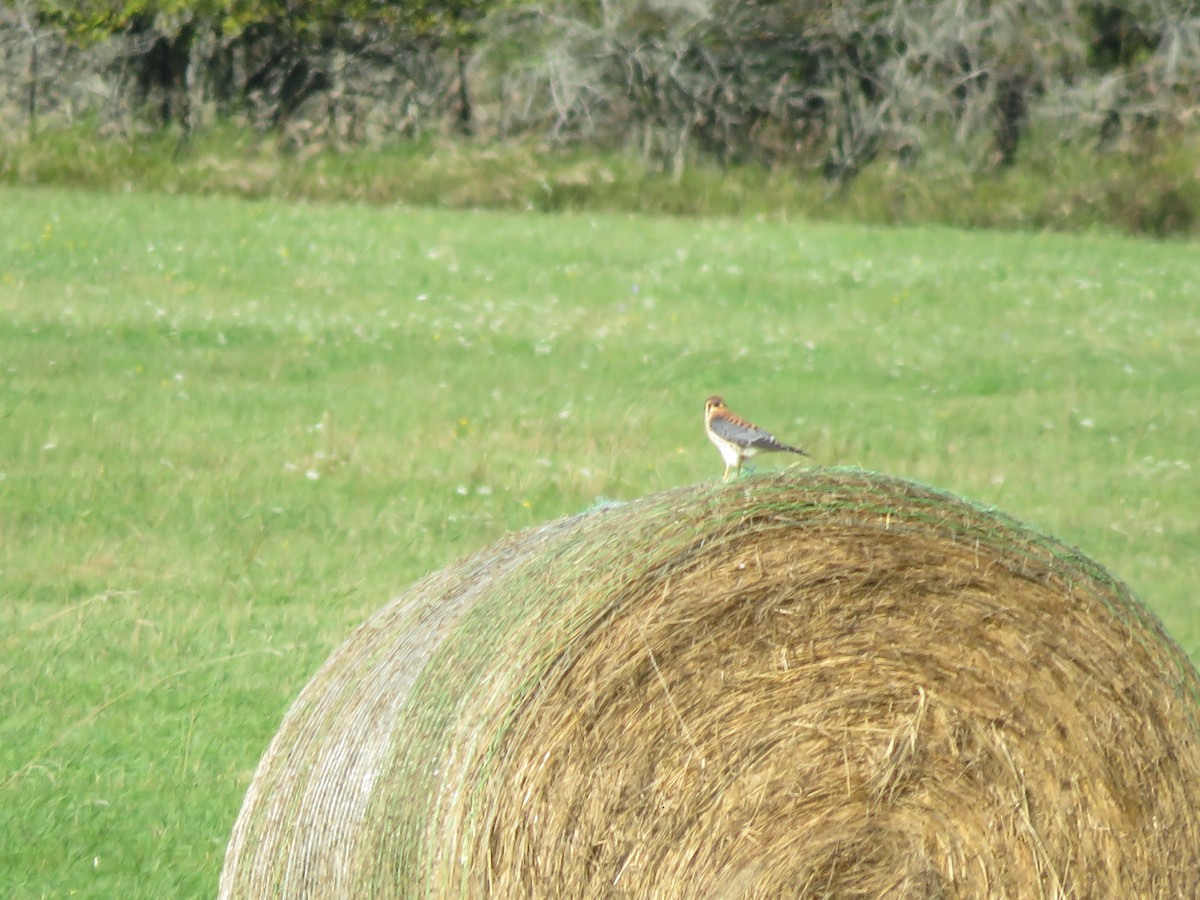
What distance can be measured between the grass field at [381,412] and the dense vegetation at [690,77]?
14.0ft

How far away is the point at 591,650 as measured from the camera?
180 inches

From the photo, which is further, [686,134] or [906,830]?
[686,134]

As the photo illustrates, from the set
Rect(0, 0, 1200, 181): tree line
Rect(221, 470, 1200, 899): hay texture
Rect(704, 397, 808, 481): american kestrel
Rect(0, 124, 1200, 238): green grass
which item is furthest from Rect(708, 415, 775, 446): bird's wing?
Rect(0, 0, 1200, 181): tree line

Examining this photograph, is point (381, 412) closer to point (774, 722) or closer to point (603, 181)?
point (774, 722)

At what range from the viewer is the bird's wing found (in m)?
6.96

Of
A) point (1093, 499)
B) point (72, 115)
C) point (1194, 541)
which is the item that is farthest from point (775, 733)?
point (72, 115)

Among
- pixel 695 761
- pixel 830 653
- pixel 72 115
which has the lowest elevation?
pixel 72 115

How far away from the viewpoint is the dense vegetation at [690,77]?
26.4m

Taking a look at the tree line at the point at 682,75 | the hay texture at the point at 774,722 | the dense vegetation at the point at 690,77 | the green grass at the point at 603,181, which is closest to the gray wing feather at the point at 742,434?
the hay texture at the point at 774,722

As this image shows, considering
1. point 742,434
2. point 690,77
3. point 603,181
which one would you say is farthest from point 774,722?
point 690,77

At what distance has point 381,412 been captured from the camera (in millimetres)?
13445

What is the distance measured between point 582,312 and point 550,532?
12.8m

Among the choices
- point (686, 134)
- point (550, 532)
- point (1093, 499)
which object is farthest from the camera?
point (686, 134)

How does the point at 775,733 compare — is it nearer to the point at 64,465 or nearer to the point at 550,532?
the point at 550,532
